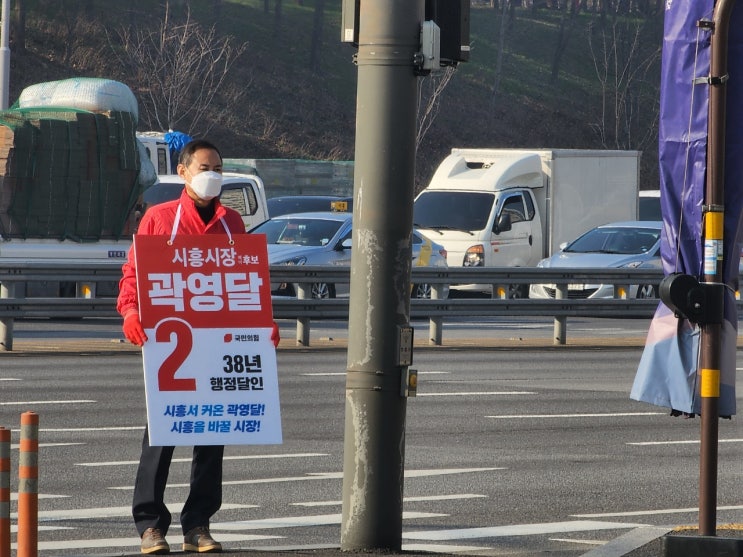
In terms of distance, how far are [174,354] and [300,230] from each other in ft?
58.2

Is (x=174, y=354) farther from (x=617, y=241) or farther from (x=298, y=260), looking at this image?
(x=617, y=241)

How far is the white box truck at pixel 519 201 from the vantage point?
28.9 m

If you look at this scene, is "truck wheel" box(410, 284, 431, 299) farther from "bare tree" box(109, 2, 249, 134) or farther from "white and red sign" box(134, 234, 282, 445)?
"bare tree" box(109, 2, 249, 134)

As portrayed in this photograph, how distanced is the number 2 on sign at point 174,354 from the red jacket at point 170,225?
0.23 meters

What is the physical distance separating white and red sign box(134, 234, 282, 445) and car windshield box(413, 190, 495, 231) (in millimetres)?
21298

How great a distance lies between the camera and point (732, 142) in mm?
7863

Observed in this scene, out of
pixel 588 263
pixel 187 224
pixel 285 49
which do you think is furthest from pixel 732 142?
pixel 285 49

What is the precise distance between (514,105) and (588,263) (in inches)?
1869

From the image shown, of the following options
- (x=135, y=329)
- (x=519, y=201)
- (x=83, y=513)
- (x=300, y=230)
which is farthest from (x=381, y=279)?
(x=519, y=201)

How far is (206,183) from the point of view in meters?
7.66

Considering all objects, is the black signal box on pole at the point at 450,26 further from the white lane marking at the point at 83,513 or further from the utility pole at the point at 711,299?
the white lane marking at the point at 83,513

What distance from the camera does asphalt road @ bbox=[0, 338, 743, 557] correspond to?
8.58m

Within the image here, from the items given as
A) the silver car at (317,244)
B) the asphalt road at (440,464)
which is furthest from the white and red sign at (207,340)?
the silver car at (317,244)

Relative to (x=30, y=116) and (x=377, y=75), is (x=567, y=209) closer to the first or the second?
(x=30, y=116)
